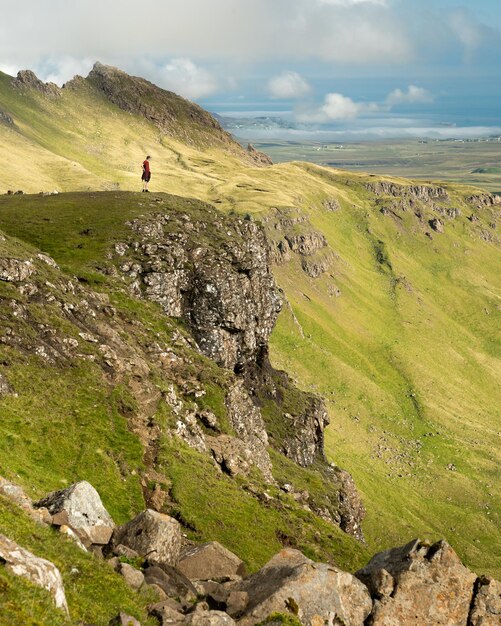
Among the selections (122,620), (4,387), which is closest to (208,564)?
(122,620)

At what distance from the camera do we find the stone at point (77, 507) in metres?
28.6

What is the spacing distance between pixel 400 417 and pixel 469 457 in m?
22.1

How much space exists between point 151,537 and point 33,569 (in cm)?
1057

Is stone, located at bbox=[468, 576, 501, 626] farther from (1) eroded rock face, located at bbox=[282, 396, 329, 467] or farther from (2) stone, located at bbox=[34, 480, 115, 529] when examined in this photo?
(1) eroded rock face, located at bbox=[282, 396, 329, 467]

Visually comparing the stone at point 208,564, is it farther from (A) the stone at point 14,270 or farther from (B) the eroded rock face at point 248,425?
(A) the stone at point 14,270

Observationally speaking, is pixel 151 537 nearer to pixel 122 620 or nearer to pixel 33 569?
pixel 122 620

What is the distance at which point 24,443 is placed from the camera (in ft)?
132

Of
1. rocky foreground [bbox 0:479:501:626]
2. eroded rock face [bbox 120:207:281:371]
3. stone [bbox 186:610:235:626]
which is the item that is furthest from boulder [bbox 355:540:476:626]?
eroded rock face [bbox 120:207:281:371]

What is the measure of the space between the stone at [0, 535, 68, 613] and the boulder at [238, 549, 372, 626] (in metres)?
8.14

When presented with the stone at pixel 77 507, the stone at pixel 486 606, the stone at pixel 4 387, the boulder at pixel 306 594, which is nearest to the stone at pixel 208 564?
the boulder at pixel 306 594

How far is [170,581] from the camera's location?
27.0 m

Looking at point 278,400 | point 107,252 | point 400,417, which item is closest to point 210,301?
point 107,252

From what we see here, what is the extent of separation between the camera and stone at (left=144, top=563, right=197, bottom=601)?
85.5ft

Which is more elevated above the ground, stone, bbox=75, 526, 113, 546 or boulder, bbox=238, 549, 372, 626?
stone, bbox=75, 526, 113, 546
